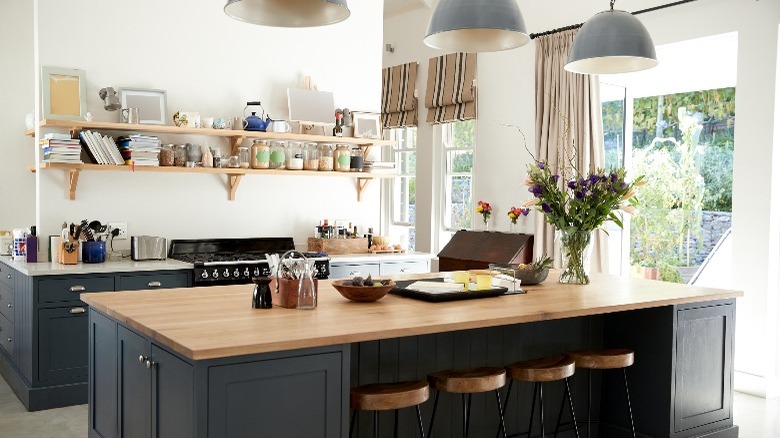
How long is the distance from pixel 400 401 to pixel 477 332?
0.99 m

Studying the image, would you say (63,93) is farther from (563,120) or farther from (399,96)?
(399,96)

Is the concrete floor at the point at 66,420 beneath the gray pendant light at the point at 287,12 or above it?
beneath

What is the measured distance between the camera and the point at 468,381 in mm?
3201

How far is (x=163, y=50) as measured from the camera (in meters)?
5.91

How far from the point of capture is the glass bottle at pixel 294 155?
6.34m

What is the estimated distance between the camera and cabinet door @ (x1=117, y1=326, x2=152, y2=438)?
2.92 meters

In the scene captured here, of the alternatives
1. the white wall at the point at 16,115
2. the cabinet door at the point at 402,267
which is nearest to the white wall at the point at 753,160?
the cabinet door at the point at 402,267

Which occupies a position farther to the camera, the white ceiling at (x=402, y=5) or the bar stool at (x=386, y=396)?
the white ceiling at (x=402, y=5)

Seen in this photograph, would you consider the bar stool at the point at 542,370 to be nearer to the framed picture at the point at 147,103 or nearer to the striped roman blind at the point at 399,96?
the framed picture at the point at 147,103

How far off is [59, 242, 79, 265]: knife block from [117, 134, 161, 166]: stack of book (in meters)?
0.75

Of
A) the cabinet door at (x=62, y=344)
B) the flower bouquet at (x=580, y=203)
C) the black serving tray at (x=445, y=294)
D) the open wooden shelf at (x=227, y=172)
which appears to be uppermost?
the open wooden shelf at (x=227, y=172)

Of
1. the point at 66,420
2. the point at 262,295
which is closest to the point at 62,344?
the point at 66,420

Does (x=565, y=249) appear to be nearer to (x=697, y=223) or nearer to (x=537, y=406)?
(x=537, y=406)

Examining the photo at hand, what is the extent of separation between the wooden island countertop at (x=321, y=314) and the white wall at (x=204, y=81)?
242 cm
